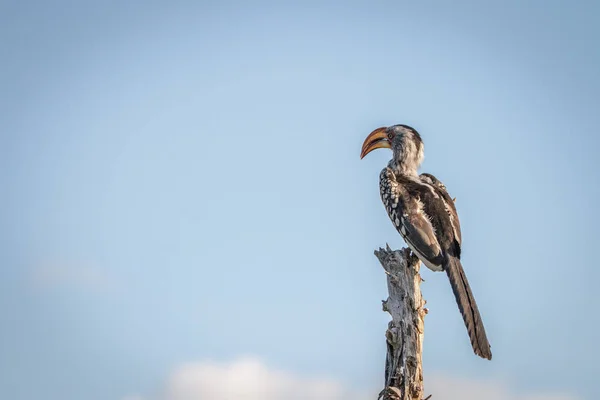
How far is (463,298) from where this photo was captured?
839 centimetres

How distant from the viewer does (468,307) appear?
831 centimetres

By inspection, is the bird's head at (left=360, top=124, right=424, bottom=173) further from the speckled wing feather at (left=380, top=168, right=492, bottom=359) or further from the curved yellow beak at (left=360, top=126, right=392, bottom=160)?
the speckled wing feather at (left=380, top=168, right=492, bottom=359)

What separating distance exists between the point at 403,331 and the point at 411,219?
6.58 feet

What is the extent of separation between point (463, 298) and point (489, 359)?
72 cm

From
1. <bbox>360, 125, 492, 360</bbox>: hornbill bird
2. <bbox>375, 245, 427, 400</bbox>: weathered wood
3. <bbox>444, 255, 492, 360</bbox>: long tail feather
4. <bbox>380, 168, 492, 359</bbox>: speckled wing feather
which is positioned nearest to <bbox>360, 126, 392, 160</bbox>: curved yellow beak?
<bbox>360, 125, 492, 360</bbox>: hornbill bird

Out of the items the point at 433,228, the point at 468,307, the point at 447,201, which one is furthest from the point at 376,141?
the point at 468,307

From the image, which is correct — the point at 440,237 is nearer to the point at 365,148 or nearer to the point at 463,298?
the point at 463,298

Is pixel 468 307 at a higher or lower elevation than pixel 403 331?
higher

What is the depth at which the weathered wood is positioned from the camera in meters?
7.62

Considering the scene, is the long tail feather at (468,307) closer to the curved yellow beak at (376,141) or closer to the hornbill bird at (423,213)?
the hornbill bird at (423,213)

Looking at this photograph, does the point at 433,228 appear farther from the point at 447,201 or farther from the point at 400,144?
the point at 400,144

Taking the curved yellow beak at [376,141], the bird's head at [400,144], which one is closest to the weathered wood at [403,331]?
the bird's head at [400,144]

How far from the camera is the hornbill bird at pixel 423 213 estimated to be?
837 cm

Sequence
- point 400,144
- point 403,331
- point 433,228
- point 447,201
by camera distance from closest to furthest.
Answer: point 403,331, point 433,228, point 447,201, point 400,144
